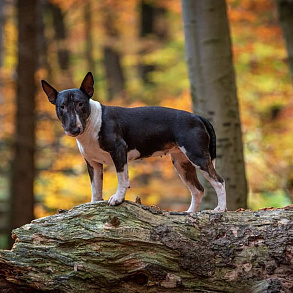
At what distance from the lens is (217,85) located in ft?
21.9

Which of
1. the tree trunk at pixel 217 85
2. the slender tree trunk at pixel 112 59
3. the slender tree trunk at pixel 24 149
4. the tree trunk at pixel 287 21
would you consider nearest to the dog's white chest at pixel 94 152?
the tree trunk at pixel 217 85

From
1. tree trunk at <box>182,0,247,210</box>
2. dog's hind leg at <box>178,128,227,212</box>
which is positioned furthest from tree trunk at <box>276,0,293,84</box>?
dog's hind leg at <box>178,128,227,212</box>

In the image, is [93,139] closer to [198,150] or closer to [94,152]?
[94,152]

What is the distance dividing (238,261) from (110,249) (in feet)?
3.66

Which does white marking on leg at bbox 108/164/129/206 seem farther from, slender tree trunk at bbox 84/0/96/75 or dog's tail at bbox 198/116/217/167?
slender tree trunk at bbox 84/0/96/75

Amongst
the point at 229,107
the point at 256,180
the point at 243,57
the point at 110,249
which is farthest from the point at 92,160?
the point at 243,57

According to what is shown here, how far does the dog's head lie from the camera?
4.18 metres

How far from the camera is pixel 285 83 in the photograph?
12.9m

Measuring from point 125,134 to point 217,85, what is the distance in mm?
2483

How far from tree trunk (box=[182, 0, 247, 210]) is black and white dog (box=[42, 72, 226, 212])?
1.66 meters

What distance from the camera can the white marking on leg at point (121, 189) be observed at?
4277mm

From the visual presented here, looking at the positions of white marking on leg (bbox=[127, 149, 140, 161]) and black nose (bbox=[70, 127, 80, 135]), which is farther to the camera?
white marking on leg (bbox=[127, 149, 140, 161])

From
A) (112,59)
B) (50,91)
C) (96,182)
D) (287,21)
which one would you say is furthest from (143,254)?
(112,59)

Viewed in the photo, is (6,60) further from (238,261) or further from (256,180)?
(238,261)
